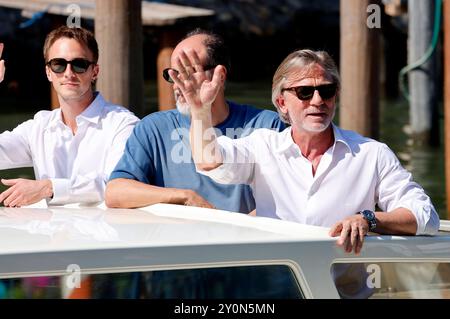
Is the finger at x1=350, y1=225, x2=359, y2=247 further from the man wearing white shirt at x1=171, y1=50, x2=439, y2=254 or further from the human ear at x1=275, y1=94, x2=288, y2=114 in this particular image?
the human ear at x1=275, y1=94, x2=288, y2=114

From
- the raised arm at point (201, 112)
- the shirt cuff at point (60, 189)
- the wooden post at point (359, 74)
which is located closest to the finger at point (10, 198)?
the shirt cuff at point (60, 189)

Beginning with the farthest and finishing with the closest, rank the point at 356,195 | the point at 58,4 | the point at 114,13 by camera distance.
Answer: the point at 58,4 → the point at 114,13 → the point at 356,195

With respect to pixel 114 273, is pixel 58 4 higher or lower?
higher

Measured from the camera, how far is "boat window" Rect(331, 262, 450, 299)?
3350 millimetres

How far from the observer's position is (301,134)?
430 cm

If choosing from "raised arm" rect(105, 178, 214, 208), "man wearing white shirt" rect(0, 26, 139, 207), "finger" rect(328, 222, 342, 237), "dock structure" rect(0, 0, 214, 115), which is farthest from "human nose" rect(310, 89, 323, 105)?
"dock structure" rect(0, 0, 214, 115)

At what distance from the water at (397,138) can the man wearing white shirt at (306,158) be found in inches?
218

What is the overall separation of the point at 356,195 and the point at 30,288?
4.46 feet

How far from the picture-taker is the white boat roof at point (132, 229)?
3.21 metres

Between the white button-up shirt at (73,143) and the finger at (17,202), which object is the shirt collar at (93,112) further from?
the finger at (17,202)

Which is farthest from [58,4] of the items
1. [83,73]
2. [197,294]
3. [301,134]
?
[197,294]

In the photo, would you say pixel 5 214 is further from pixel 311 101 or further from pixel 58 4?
pixel 58 4

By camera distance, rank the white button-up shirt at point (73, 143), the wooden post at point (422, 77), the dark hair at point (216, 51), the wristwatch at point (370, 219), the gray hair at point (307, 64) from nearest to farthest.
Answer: the wristwatch at point (370, 219) < the gray hair at point (307, 64) < the dark hair at point (216, 51) < the white button-up shirt at point (73, 143) < the wooden post at point (422, 77)

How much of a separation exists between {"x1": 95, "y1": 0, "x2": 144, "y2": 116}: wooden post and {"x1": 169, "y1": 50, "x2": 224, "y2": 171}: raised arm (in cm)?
326
